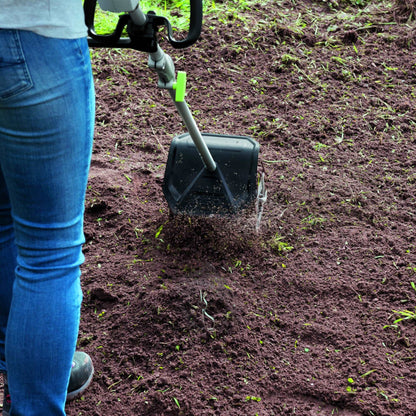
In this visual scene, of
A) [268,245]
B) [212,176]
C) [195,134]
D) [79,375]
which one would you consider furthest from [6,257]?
[268,245]

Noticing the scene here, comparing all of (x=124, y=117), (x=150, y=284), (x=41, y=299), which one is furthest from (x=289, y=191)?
(x=41, y=299)

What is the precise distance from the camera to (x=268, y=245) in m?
2.34

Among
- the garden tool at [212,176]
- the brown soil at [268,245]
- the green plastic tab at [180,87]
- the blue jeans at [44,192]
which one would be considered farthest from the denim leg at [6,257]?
the garden tool at [212,176]

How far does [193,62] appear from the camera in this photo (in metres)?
3.54

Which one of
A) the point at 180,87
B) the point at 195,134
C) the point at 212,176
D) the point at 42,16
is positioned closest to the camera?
the point at 42,16

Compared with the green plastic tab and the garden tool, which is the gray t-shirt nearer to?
the green plastic tab

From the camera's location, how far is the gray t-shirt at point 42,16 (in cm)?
99

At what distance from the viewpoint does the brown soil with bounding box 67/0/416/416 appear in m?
1.81

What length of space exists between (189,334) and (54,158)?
1017mm

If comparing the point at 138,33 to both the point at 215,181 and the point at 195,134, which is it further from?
the point at 215,181

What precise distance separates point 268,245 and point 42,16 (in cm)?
153

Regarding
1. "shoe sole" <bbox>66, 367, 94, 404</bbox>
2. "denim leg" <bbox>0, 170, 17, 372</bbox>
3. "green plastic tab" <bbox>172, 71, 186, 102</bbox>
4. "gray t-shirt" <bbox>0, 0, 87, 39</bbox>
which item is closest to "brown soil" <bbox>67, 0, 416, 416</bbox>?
"shoe sole" <bbox>66, 367, 94, 404</bbox>

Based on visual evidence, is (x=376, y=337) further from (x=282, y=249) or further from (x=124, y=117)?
(x=124, y=117)

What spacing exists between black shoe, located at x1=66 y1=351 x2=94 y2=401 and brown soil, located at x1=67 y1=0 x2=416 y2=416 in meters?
0.03
